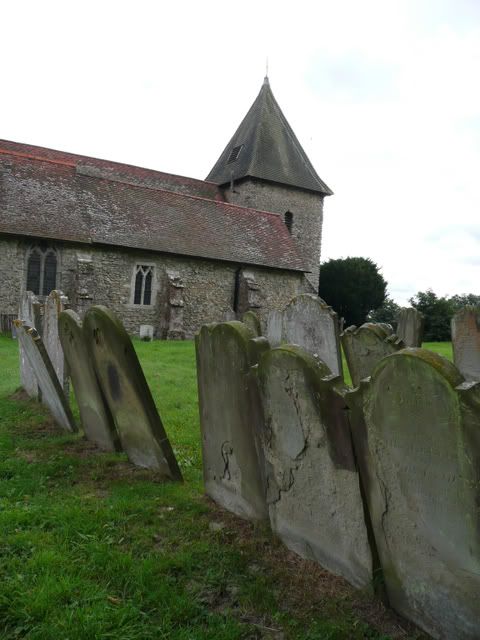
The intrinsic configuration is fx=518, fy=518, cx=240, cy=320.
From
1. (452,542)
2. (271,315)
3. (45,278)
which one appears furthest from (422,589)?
(45,278)

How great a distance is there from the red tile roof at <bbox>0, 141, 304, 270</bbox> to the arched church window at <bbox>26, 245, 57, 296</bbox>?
75cm

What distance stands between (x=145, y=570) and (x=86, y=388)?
2490 mm

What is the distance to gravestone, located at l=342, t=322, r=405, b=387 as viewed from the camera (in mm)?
5469

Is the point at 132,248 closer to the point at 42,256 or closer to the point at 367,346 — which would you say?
the point at 42,256

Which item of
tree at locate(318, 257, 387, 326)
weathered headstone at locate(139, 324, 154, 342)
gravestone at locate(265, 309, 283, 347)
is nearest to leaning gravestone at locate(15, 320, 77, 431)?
gravestone at locate(265, 309, 283, 347)

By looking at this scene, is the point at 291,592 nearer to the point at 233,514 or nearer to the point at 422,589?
the point at 422,589

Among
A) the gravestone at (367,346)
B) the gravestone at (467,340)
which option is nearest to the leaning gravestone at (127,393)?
the gravestone at (367,346)

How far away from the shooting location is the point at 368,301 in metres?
35.0

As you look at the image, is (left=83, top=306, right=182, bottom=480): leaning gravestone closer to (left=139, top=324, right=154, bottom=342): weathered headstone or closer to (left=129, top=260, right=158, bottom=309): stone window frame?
(left=139, top=324, right=154, bottom=342): weathered headstone

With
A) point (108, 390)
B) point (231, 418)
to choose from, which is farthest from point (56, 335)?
point (231, 418)

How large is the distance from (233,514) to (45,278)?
52.4 ft

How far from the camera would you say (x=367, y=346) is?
5715 mm

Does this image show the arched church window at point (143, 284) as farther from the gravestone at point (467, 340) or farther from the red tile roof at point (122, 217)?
the gravestone at point (467, 340)

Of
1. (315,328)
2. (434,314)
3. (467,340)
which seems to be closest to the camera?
(467,340)
